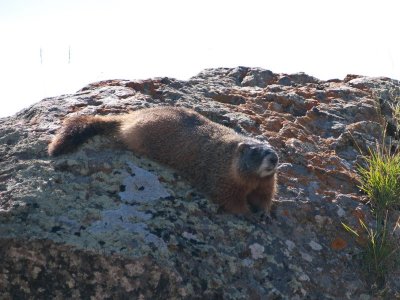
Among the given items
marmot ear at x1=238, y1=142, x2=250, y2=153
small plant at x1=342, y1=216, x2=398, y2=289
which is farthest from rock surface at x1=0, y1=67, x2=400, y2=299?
marmot ear at x1=238, y1=142, x2=250, y2=153

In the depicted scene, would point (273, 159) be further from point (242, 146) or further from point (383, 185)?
point (383, 185)

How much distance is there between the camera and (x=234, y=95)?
7594 millimetres

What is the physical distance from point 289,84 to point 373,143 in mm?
1649

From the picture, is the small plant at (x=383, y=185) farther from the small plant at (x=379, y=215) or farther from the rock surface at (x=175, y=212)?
the rock surface at (x=175, y=212)

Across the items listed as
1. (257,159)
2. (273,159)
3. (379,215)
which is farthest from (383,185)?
(257,159)

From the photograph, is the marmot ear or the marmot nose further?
the marmot ear

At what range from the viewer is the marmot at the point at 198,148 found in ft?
19.5

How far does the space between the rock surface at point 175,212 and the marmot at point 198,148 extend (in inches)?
6.4

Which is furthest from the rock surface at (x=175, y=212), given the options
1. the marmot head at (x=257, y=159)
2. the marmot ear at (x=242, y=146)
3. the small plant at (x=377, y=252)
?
the marmot ear at (x=242, y=146)

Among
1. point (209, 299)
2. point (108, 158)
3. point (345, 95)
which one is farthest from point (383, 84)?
point (209, 299)

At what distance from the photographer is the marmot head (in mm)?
6020

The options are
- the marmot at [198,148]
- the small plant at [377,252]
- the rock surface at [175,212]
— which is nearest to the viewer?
the rock surface at [175,212]

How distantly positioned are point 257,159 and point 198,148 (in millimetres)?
781

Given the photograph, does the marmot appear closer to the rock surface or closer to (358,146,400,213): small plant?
the rock surface
